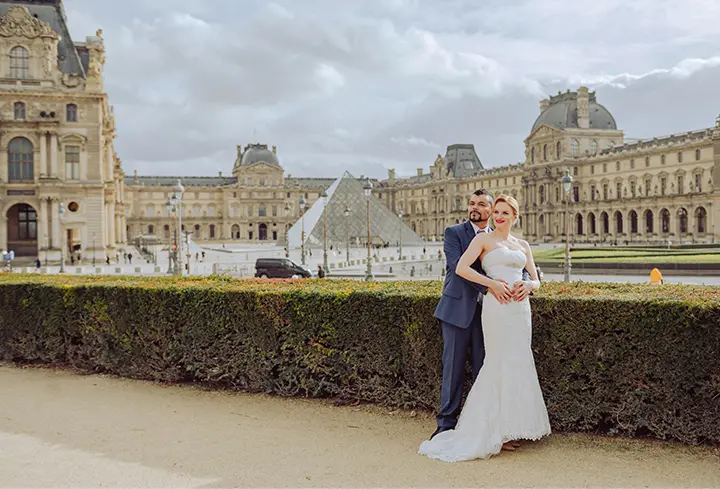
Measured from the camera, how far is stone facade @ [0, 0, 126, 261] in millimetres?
33719

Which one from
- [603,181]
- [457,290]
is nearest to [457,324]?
[457,290]

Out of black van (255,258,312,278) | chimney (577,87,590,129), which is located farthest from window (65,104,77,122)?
chimney (577,87,590,129)

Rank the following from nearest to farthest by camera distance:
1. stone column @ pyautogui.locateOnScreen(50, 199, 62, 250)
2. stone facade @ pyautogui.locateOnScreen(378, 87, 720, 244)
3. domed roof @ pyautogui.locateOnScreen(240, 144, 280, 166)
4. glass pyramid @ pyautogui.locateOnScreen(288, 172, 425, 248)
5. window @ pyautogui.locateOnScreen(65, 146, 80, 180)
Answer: stone column @ pyautogui.locateOnScreen(50, 199, 62, 250), window @ pyautogui.locateOnScreen(65, 146, 80, 180), stone facade @ pyautogui.locateOnScreen(378, 87, 720, 244), glass pyramid @ pyautogui.locateOnScreen(288, 172, 425, 248), domed roof @ pyautogui.locateOnScreen(240, 144, 280, 166)

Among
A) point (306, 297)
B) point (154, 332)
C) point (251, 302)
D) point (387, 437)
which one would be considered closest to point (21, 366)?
point (154, 332)

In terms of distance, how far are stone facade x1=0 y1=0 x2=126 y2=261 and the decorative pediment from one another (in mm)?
46

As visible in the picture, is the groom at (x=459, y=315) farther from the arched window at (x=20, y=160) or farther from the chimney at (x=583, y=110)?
the chimney at (x=583, y=110)

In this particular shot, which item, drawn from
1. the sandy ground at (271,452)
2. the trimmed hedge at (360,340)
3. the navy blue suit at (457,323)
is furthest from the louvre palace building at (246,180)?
the navy blue suit at (457,323)

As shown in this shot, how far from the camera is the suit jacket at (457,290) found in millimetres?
4758

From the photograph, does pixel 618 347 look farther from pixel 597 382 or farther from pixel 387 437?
pixel 387 437

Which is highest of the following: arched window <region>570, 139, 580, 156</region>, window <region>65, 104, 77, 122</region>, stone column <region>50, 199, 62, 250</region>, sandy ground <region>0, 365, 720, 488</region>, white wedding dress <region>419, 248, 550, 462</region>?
arched window <region>570, 139, 580, 156</region>

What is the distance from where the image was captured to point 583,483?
427 centimetres

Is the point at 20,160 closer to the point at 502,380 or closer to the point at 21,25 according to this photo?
the point at 21,25

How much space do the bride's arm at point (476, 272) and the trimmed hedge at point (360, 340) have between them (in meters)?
0.67

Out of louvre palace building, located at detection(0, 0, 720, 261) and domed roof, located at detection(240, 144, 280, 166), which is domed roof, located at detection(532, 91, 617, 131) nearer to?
louvre palace building, located at detection(0, 0, 720, 261)
